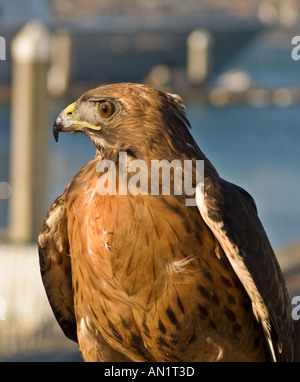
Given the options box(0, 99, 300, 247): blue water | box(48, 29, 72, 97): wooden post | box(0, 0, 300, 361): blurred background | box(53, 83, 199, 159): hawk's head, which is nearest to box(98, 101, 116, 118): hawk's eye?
box(53, 83, 199, 159): hawk's head

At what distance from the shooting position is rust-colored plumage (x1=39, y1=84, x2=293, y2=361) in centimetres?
278

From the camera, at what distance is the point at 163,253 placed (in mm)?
2793

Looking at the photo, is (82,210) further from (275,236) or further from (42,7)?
(42,7)

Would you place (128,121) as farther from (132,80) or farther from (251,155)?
(132,80)

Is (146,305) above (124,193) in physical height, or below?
below

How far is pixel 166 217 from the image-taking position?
2.79m

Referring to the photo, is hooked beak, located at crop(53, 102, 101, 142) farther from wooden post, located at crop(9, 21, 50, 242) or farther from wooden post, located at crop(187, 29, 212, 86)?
wooden post, located at crop(187, 29, 212, 86)

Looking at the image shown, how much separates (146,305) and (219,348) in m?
0.34

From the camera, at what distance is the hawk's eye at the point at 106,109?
275 centimetres

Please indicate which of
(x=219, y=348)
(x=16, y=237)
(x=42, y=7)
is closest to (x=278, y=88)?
(x=42, y=7)

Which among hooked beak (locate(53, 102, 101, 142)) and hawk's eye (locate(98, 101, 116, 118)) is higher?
hawk's eye (locate(98, 101, 116, 118))

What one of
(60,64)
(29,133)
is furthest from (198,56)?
(29,133)

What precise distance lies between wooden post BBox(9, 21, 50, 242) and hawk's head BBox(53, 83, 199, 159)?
258 inches

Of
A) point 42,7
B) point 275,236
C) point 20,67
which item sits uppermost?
point 42,7
